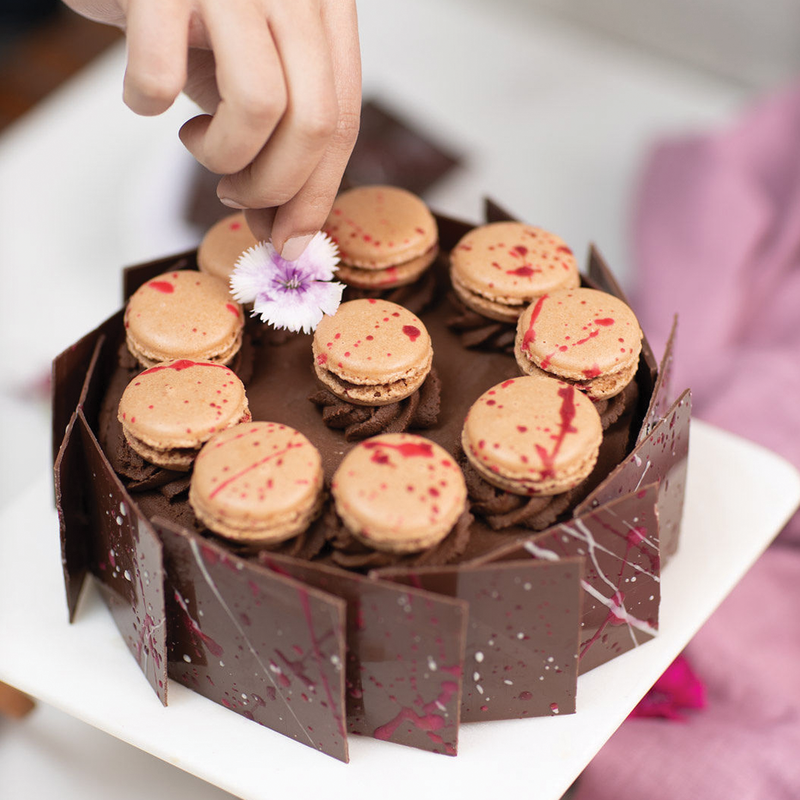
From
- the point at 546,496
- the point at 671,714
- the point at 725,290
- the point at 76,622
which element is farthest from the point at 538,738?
the point at 725,290

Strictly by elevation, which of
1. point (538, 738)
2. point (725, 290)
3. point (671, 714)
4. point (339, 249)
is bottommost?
point (671, 714)

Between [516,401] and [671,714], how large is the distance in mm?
515

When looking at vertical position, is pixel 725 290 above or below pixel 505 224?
below

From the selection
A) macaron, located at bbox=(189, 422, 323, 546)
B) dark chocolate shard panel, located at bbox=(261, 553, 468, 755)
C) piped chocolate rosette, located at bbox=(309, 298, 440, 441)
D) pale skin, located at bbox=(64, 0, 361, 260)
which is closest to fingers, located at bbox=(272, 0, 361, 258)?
pale skin, located at bbox=(64, 0, 361, 260)

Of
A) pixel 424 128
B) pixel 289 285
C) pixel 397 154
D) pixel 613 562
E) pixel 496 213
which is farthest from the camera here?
pixel 424 128

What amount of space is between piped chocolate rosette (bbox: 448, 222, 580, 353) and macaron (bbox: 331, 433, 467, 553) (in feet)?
0.82

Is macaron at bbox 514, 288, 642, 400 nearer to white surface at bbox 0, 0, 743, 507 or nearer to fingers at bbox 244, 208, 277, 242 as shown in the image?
fingers at bbox 244, 208, 277, 242

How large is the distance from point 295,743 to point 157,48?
24.0 inches

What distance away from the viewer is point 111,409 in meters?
1.03

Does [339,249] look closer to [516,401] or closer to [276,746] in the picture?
[516,401]

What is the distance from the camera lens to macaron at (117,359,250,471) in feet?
2.99

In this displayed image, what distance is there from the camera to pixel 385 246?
3.57 ft

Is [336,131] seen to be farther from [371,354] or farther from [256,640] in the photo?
[256,640]

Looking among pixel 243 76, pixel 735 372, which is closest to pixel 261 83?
pixel 243 76
